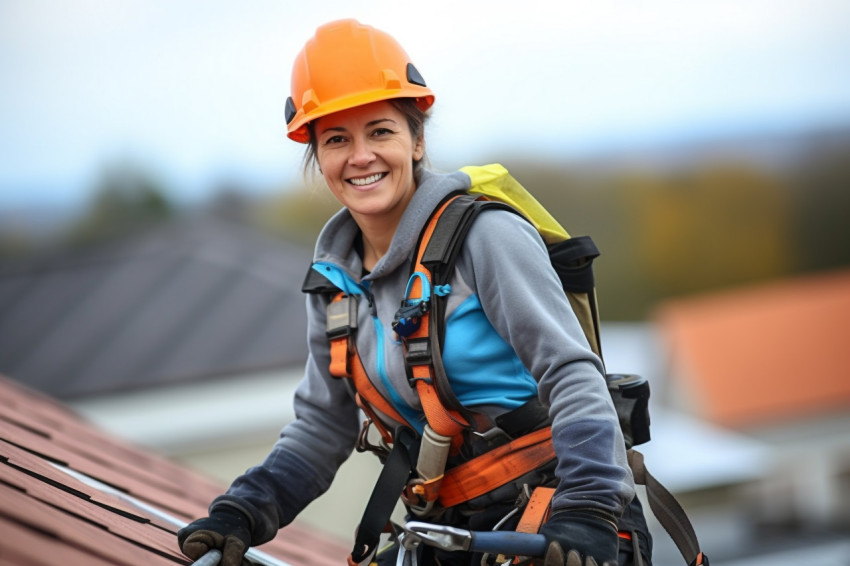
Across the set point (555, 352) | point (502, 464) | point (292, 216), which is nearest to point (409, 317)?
point (555, 352)

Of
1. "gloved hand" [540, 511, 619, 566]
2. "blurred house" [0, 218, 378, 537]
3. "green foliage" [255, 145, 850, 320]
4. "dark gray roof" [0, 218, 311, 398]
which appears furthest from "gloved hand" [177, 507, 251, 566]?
"green foliage" [255, 145, 850, 320]

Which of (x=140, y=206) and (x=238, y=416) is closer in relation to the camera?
(x=238, y=416)

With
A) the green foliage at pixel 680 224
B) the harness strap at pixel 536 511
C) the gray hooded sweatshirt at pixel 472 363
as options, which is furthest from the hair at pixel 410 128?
the green foliage at pixel 680 224

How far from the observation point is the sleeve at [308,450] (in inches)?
117

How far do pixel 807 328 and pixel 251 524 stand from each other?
3233 centimetres

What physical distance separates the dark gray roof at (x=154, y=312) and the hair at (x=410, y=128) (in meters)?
10.1

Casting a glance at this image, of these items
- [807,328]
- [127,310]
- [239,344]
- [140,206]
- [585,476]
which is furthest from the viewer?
[140,206]

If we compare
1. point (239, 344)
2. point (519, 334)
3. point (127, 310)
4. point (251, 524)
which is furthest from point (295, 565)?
point (127, 310)

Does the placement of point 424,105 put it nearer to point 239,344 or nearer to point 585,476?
point 585,476

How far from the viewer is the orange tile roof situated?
27.9 meters

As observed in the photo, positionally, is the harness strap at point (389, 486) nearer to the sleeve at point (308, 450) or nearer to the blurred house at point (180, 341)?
the sleeve at point (308, 450)

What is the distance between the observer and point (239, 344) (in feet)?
44.8

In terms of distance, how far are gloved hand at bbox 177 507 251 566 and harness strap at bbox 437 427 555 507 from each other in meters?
0.61

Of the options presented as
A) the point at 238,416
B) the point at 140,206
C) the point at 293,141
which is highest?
the point at 293,141
